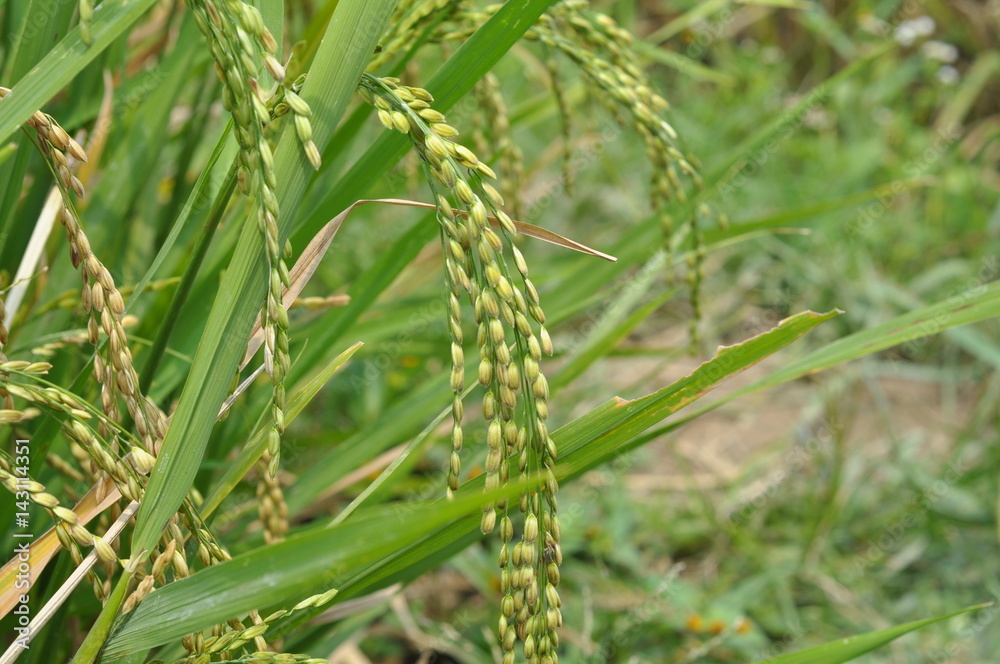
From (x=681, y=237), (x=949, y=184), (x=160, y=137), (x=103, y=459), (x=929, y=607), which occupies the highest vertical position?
(x=160, y=137)

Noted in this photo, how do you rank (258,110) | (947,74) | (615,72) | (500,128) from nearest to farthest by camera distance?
(258,110) → (615,72) → (500,128) → (947,74)

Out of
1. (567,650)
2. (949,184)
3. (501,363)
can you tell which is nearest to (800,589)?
(567,650)

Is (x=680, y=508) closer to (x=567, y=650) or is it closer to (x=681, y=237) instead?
(x=567, y=650)

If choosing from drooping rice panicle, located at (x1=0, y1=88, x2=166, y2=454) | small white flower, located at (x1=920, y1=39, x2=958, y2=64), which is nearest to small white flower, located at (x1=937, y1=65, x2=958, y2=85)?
small white flower, located at (x1=920, y1=39, x2=958, y2=64)

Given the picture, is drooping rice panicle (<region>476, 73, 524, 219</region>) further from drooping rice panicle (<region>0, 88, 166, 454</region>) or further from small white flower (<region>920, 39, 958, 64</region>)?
small white flower (<region>920, 39, 958, 64</region>)

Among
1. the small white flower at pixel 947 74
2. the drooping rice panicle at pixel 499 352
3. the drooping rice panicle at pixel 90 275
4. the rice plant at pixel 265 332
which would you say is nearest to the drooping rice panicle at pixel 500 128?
the rice plant at pixel 265 332

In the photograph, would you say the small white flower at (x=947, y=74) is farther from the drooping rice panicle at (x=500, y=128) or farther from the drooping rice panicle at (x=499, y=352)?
the drooping rice panicle at (x=499, y=352)

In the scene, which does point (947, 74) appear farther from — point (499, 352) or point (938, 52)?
point (499, 352)

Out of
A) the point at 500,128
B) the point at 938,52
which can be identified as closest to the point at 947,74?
the point at 938,52
